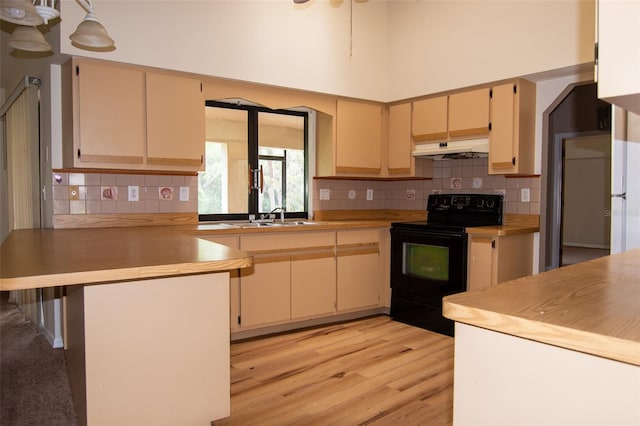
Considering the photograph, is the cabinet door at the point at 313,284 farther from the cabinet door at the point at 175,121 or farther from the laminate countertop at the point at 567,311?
the laminate countertop at the point at 567,311

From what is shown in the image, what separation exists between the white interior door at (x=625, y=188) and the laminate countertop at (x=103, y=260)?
2245 mm

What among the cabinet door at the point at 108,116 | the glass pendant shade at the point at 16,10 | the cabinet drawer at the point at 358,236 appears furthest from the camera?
the cabinet drawer at the point at 358,236

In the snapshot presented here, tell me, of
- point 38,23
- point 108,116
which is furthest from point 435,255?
point 38,23

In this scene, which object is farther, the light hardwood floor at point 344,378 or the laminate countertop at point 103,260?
the light hardwood floor at point 344,378

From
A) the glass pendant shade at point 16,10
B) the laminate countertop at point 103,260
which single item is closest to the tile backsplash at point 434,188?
the laminate countertop at point 103,260

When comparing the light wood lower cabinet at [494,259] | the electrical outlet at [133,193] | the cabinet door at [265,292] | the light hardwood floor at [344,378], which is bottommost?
the light hardwood floor at [344,378]

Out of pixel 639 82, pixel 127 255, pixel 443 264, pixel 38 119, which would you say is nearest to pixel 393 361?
pixel 443 264

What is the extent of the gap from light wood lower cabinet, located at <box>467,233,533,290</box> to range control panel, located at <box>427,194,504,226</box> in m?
0.32

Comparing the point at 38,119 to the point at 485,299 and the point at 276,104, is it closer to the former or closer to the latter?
the point at 276,104

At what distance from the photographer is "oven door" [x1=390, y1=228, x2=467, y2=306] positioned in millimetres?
3520

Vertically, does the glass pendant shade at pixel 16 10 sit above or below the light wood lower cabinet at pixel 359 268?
above

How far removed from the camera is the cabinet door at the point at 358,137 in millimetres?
4164

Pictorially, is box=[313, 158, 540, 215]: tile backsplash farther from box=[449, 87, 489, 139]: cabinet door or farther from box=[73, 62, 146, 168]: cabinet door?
box=[73, 62, 146, 168]: cabinet door

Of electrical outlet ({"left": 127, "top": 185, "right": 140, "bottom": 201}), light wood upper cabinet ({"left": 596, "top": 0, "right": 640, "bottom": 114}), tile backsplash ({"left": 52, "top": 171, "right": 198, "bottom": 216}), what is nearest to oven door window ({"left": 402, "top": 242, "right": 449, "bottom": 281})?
tile backsplash ({"left": 52, "top": 171, "right": 198, "bottom": 216})
